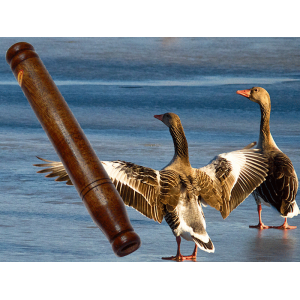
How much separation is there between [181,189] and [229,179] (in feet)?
0.46

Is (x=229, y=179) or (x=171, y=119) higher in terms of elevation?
(x=171, y=119)

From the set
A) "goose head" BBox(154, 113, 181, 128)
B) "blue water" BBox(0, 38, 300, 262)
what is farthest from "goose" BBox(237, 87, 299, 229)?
"goose head" BBox(154, 113, 181, 128)

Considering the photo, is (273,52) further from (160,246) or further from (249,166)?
(160,246)

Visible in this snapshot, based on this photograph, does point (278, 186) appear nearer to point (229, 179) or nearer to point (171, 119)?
point (229, 179)

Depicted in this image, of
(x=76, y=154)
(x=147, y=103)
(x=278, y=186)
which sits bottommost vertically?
(x=278, y=186)

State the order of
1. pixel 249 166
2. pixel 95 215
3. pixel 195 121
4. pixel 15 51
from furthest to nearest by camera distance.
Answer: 1. pixel 195 121
2. pixel 249 166
3. pixel 15 51
4. pixel 95 215

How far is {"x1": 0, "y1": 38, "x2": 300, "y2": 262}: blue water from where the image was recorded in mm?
1493

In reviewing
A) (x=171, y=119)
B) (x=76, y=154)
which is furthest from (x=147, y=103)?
(x=76, y=154)

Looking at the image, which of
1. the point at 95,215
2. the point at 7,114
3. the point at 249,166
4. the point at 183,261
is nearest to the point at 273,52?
the point at 249,166

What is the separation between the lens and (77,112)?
Result: 5.40ft

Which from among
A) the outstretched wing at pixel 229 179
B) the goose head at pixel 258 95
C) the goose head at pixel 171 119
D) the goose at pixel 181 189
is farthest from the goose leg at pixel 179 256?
the goose head at pixel 258 95

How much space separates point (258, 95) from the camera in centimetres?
155

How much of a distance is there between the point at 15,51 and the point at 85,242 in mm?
520

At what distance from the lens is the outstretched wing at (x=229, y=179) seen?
135 centimetres
